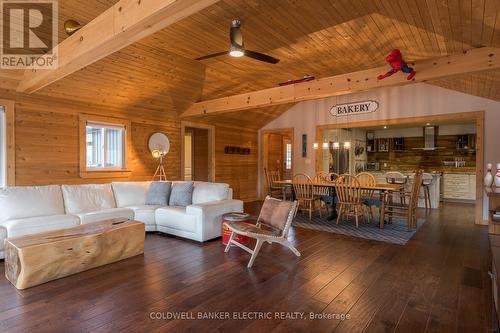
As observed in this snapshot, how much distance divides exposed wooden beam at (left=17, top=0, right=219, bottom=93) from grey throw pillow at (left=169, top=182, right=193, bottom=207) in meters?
2.30

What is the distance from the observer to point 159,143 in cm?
648

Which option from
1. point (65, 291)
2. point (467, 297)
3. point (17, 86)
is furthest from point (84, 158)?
point (467, 297)

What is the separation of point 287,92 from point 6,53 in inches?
162

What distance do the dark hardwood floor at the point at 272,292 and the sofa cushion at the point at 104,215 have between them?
810 millimetres

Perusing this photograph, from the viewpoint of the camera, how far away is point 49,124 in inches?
192

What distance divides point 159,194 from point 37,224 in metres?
1.82

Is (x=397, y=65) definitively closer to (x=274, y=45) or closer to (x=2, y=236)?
(x=274, y=45)

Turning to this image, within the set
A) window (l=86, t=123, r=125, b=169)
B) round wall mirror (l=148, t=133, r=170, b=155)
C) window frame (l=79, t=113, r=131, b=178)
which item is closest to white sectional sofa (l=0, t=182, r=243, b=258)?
window frame (l=79, t=113, r=131, b=178)

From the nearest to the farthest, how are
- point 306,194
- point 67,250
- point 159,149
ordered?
point 67,250 → point 306,194 → point 159,149

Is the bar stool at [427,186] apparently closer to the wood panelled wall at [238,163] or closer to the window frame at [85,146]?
the wood panelled wall at [238,163]

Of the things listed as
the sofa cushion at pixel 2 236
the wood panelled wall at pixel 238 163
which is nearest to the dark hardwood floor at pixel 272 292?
the sofa cushion at pixel 2 236

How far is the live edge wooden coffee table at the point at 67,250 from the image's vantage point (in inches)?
104

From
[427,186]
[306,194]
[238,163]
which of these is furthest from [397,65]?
[238,163]

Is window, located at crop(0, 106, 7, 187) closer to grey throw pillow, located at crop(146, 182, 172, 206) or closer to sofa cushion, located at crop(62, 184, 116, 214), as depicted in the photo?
sofa cushion, located at crop(62, 184, 116, 214)
